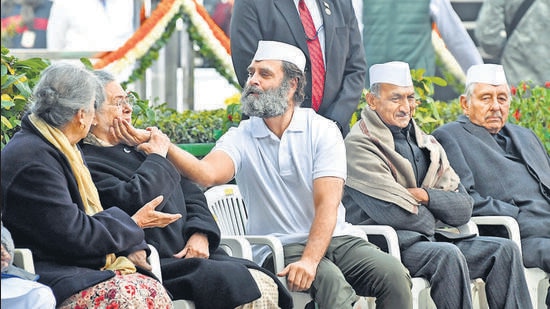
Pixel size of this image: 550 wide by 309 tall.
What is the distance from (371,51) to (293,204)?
3.76 m

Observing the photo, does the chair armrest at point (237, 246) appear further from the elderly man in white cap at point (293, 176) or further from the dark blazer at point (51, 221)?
the dark blazer at point (51, 221)

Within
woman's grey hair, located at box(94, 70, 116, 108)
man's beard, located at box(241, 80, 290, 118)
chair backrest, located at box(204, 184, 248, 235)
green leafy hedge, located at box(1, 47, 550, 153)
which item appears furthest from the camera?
chair backrest, located at box(204, 184, 248, 235)

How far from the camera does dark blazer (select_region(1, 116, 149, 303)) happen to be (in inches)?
184

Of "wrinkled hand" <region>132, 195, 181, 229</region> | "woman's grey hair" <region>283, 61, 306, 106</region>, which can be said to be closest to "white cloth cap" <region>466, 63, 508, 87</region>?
"woman's grey hair" <region>283, 61, 306, 106</region>

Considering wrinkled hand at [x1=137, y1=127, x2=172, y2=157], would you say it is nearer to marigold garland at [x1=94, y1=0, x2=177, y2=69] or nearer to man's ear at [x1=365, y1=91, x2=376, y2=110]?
man's ear at [x1=365, y1=91, x2=376, y2=110]

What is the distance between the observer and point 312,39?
22.2 feet

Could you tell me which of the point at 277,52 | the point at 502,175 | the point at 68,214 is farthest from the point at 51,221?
the point at 502,175

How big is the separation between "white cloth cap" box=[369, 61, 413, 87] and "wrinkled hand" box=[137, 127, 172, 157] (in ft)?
5.26

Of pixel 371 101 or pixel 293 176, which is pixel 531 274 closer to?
pixel 371 101

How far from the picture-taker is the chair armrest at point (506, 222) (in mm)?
6789

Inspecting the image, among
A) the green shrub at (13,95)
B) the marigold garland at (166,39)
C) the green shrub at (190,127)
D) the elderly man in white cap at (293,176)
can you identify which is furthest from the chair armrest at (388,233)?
the marigold garland at (166,39)

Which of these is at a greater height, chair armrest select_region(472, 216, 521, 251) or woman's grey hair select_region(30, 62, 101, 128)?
woman's grey hair select_region(30, 62, 101, 128)

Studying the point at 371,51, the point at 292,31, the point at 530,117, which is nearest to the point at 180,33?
the point at 371,51

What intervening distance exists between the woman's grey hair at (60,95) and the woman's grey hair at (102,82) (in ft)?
0.96
